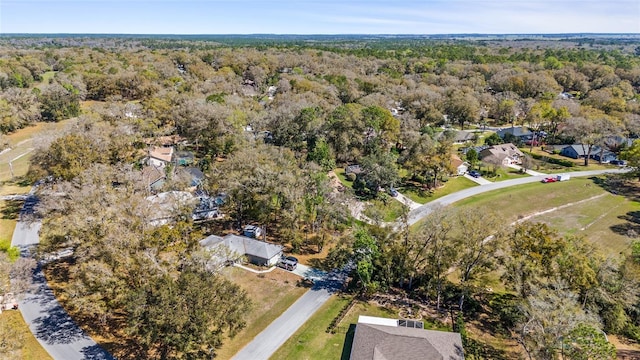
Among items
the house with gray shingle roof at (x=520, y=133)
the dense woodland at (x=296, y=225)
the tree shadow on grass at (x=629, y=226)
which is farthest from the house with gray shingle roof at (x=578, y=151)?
the tree shadow on grass at (x=629, y=226)

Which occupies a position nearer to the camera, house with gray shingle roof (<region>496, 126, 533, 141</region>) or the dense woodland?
the dense woodland

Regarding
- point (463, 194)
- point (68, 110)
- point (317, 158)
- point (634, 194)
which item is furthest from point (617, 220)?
point (68, 110)

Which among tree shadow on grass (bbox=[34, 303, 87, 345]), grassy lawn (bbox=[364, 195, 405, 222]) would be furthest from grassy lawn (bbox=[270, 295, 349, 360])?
tree shadow on grass (bbox=[34, 303, 87, 345])

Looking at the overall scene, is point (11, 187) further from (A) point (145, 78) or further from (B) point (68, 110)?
(A) point (145, 78)

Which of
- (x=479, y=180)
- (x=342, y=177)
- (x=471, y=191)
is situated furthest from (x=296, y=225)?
(x=479, y=180)

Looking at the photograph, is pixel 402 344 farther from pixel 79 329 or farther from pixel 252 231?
pixel 79 329

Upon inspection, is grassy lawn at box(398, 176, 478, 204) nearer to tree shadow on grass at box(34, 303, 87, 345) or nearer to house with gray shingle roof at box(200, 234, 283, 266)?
house with gray shingle roof at box(200, 234, 283, 266)

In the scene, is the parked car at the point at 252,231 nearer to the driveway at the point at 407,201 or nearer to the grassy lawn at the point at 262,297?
the grassy lawn at the point at 262,297
